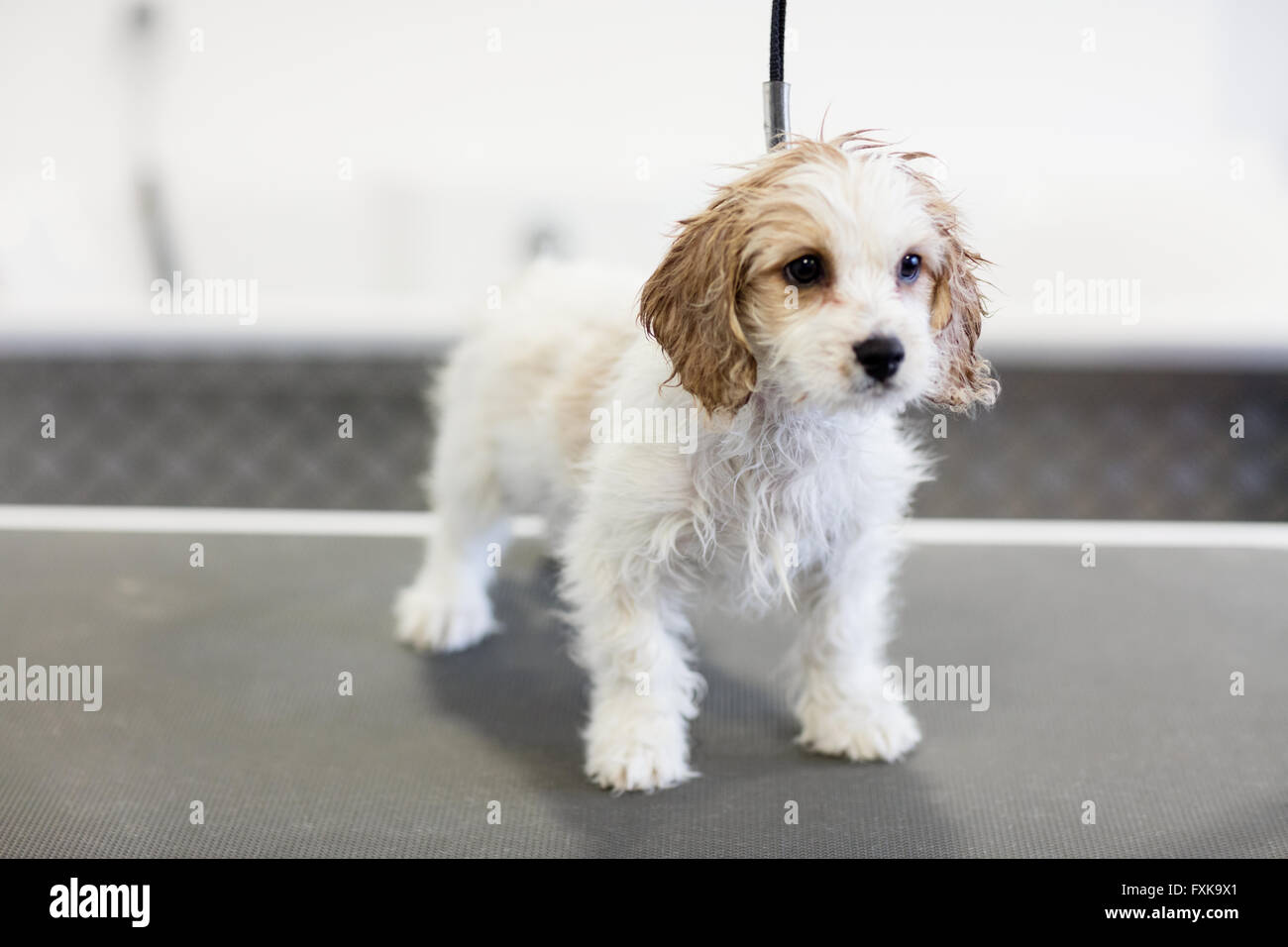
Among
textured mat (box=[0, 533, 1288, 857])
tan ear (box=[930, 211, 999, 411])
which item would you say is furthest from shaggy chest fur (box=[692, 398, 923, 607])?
textured mat (box=[0, 533, 1288, 857])

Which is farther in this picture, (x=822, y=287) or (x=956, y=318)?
(x=956, y=318)

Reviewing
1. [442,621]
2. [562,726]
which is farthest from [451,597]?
[562,726]

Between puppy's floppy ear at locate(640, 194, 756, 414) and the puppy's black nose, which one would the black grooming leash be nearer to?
puppy's floppy ear at locate(640, 194, 756, 414)

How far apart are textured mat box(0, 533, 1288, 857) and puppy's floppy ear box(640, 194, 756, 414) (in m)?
0.49

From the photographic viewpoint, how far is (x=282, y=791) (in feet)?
4.10

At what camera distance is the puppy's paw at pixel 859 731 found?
52.7 inches

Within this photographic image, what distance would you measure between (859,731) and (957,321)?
526 mm

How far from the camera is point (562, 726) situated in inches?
56.1

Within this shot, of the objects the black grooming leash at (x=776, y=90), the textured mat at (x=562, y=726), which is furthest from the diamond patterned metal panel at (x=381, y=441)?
the black grooming leash at (x=776, y=90)

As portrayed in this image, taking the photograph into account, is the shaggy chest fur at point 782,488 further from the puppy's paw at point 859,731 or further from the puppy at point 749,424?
the puppy's paw at point 859,731

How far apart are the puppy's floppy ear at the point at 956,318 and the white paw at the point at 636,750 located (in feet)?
1.66

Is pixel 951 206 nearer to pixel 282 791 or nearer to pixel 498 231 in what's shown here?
pixel 282 791

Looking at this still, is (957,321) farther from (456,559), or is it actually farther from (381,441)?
(381,441)
